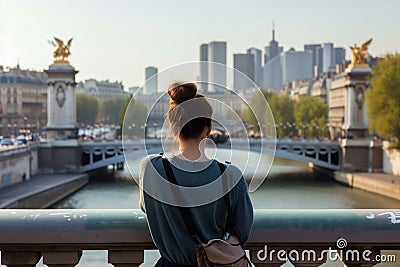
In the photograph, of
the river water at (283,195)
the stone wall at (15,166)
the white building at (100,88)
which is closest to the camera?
the river water at (283,195)

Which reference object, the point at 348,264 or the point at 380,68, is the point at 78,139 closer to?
the point at 380,68

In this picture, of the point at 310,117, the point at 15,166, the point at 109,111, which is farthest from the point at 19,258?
the point at 109,111

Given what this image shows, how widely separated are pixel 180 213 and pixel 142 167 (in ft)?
0.69

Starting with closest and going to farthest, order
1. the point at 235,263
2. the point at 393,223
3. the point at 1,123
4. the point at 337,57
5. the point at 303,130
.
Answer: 1. the point at 235,263
2. the point at 393,223
3. the point at 303,130
4. the point at 1,123
5. the point at 337,57

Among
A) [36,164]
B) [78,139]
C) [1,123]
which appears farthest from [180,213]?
[1,123]

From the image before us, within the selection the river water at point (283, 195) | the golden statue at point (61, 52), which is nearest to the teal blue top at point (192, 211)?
the river water at point (283, 195)

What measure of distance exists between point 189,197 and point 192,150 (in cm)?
17

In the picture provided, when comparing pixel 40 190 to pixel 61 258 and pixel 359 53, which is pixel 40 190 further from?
pixel 61 258

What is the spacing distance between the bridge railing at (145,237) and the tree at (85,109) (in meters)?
75.7

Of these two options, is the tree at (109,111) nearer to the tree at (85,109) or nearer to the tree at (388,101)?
the tree at (85,109)

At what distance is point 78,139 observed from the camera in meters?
39.8

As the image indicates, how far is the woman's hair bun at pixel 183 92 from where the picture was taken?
247 centimetres

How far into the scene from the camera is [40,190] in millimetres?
26578

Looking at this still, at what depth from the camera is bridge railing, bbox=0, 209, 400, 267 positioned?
2.66 meters
